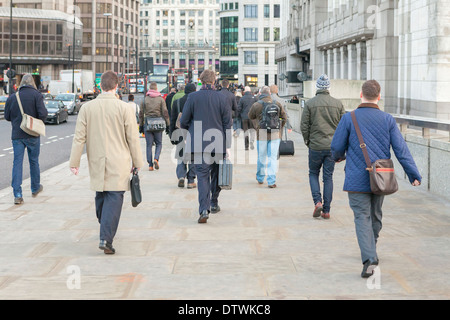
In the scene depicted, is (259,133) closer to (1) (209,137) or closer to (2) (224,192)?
(2) (224,192)

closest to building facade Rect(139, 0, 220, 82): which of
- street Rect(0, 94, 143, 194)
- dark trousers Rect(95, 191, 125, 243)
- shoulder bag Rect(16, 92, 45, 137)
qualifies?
street Rect(0, 94, 143, 194)

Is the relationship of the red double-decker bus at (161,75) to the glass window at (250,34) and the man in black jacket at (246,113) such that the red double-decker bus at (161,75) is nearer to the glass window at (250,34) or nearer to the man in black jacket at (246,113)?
the glass window at (250,34)

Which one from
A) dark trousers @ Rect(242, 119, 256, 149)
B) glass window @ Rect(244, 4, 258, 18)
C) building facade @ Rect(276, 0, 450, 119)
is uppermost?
glass window @ Rect(244, 4, 258, 18)

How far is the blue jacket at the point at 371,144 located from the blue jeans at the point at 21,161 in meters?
5.85

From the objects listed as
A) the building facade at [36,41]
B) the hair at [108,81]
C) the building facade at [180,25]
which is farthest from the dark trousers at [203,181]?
the building facade at [180,25]

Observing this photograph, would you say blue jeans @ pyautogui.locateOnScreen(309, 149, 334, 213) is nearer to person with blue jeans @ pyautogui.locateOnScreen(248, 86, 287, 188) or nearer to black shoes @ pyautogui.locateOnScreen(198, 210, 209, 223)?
black shoes @ pyautogui.locateOnScreen(198, 210, 209, 223)

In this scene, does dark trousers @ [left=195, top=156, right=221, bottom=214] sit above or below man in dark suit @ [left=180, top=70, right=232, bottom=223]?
below

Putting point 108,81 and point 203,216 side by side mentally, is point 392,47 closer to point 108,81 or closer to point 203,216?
point 203,216

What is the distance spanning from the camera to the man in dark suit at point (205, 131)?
8.89 m

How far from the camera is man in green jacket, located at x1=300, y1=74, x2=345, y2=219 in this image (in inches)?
361

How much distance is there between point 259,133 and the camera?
12289 millimetres

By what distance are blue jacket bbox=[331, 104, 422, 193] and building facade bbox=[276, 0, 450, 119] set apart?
1839 centimetres
